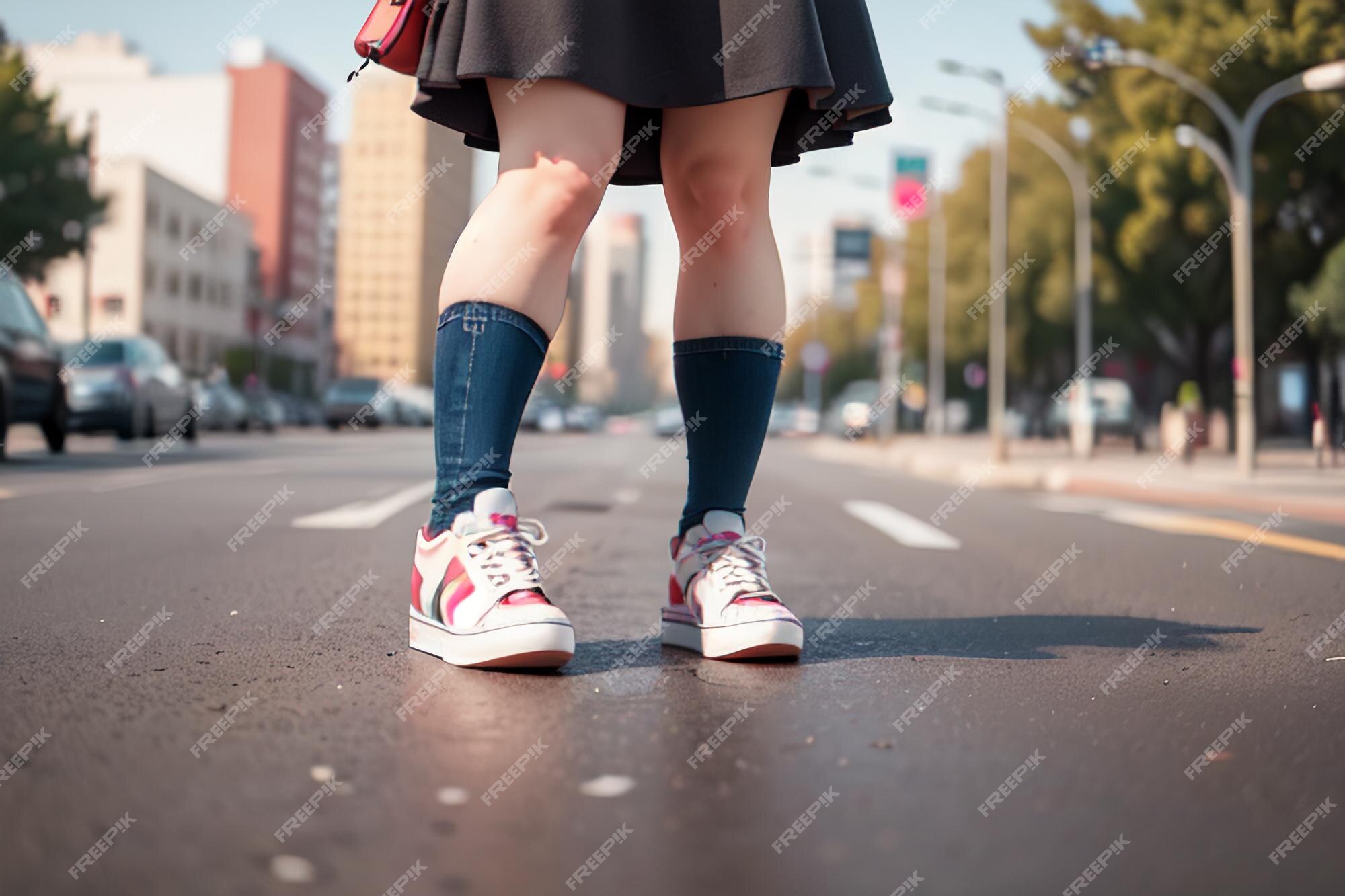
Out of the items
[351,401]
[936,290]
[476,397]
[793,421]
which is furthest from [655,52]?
[793,421]

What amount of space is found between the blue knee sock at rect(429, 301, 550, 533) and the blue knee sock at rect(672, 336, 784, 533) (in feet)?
1.29

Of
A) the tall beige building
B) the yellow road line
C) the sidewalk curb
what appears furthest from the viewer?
the tall beige building

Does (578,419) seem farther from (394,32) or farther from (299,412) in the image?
(394,32)

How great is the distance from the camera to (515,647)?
1.97 metres

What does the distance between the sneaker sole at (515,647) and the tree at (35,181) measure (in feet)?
101

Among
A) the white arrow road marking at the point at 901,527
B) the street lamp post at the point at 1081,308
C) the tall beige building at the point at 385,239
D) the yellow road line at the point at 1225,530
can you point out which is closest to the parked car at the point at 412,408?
the street lamp post at the point at 1081,308

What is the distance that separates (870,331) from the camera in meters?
68.4

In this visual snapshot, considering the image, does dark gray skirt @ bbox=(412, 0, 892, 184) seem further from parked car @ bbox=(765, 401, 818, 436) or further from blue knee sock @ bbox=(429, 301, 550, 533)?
parked car @ bbox=(765, 401, 818, 436)

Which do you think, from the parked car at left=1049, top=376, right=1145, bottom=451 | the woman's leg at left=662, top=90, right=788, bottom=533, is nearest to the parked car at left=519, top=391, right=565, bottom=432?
the parked car at left=1049, top=376, right=1145, bottom=451

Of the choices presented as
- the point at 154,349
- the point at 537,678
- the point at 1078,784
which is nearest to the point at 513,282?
the point at 537,678

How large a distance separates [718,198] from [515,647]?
3.16 ft

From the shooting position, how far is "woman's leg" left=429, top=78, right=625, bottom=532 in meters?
2.17

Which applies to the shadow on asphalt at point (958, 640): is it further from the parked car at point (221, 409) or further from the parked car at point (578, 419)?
the parked car at point (578, 419)

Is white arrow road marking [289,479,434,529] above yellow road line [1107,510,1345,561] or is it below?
above
